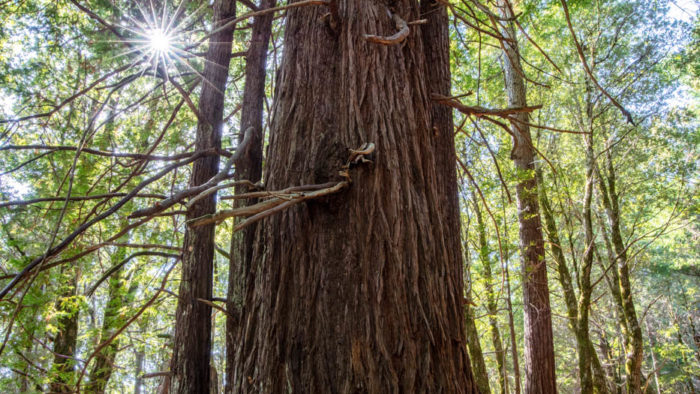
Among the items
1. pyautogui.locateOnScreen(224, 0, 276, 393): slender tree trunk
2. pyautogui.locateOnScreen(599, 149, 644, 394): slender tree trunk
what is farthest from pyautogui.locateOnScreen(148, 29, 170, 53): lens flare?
pyautogui.locateOnScreen(599, 149, 644, 394): slender tree trunk

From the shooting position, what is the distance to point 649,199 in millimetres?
9336

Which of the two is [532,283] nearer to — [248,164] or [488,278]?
[488,278]

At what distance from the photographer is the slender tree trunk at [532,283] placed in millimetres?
4953

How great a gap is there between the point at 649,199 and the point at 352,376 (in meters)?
11.3

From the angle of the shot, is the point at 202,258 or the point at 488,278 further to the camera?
the point at 488,278

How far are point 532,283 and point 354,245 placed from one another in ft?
16.5

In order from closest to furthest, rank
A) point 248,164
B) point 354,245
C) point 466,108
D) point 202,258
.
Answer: point 354,245
point 466,108
point 248,164
point 202,258

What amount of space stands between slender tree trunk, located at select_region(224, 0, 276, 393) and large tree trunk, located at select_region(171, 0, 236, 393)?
0.24 metres

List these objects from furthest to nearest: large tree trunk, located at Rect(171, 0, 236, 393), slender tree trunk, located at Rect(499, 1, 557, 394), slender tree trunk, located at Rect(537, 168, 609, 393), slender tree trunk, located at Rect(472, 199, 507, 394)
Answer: slender tree trunk, located at Rect(472, 199, 507, 394) → slender tree trunk, located at Rect(537, 168, 609, 393) → slender tree trunk, located at Rect(499, 1, 557, 394) → large tree trunk, located at Rect(171, 0, 236, 393)

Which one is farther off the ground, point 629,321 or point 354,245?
point 354,245

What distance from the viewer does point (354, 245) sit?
1153 millimetres

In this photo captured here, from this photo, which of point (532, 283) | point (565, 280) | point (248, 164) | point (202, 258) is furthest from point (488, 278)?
point (248, 164)

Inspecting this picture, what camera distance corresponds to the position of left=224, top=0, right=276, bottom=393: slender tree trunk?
1.49 m

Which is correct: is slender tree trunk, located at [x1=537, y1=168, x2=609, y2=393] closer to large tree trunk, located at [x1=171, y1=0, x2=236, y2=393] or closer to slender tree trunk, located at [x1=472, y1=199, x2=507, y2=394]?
slender tree trunk, located at [x1=472, y1=199, x2=507, y2=394]
